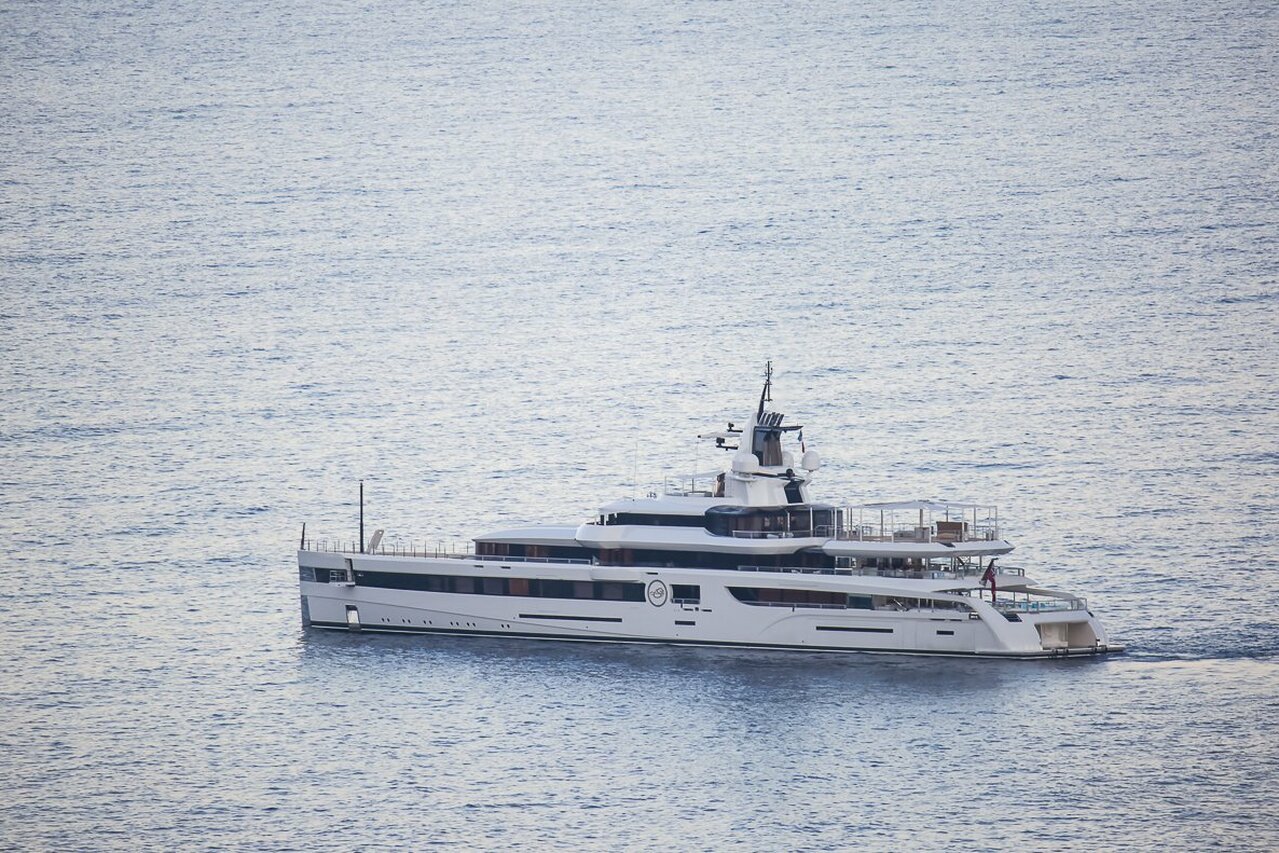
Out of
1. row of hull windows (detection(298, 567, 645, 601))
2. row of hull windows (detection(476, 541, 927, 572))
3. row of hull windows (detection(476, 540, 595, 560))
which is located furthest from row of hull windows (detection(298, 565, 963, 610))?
row of hull windows (detection(476, 540, 595, 560))

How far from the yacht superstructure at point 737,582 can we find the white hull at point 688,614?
65mm

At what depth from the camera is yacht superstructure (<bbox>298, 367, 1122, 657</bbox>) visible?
102m

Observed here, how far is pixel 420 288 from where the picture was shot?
196625 millimetres

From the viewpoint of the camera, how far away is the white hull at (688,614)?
333ft

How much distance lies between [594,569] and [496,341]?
7494 cm

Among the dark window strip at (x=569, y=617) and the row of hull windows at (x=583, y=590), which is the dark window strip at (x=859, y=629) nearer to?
the row of hull windows at (x=583, y=590)

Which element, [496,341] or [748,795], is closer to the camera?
[748,795]

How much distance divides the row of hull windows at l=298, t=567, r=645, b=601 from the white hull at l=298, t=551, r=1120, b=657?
0.14m

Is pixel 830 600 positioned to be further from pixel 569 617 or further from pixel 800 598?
pixel 569 617

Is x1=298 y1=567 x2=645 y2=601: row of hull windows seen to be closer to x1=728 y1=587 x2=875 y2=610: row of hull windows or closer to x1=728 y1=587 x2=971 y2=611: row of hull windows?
x1=728 y1=587 x2=875 y2=610: row of hull windows

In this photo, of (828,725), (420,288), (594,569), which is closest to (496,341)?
(420,288)

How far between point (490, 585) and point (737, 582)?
12360 millimetres

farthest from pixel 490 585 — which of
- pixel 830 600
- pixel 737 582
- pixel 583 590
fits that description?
pixel 830 600

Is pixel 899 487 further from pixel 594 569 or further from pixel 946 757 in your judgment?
pixel 946 757
